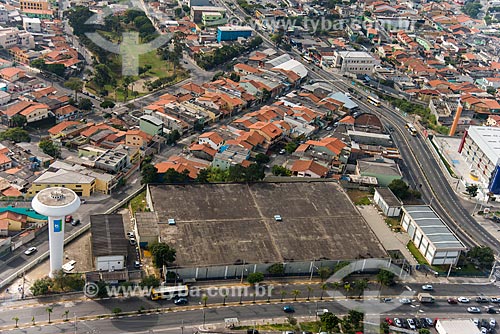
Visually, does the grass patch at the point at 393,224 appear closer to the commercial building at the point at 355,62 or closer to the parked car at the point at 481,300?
the parked car at the point at 481,300

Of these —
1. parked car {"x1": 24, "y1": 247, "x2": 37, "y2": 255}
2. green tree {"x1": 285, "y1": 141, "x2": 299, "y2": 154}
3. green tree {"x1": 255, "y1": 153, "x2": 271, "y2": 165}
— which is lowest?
parked car {"x1": 24, "y1": 247, "x2": 37, "y2": 255}

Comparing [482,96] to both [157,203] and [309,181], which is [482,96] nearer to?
[309,181]

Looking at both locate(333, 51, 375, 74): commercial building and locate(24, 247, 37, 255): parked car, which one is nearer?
locate(24, 247, 37, 255): parked car

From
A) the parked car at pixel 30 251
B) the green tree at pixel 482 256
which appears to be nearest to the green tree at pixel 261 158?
the green tree at pixel 482 256

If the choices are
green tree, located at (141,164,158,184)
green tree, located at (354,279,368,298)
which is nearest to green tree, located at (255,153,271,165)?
green tree, located at (141,164,158,184)

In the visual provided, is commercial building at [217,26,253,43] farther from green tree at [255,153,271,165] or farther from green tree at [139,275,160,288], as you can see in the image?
green tree at [139,275,160,288]
